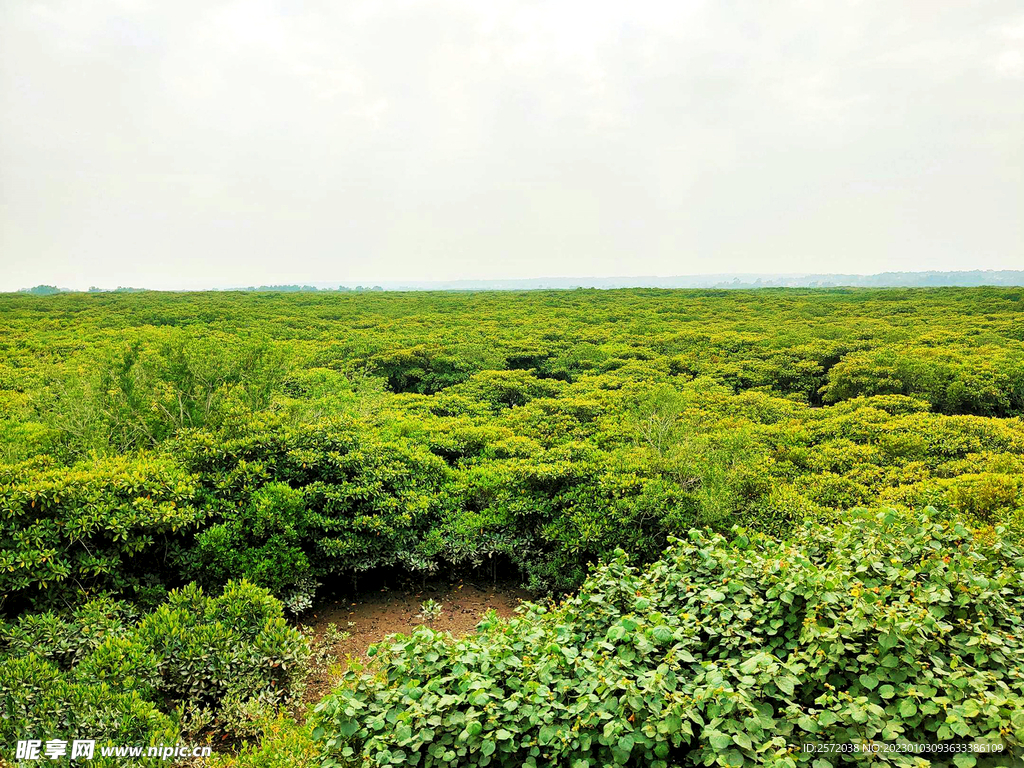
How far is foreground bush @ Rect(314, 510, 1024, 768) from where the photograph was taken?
107 inches

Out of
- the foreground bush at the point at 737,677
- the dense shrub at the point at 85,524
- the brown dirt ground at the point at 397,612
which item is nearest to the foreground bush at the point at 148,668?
the dense shrub at the point at 85,524

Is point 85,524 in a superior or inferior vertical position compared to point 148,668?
superior

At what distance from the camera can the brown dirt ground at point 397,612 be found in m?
6.00

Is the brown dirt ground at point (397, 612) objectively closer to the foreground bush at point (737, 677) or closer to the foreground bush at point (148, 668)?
the foreground bush at point (148, 668)

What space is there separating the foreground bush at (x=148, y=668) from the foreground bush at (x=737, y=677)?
159 cm

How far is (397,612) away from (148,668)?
2850 mm

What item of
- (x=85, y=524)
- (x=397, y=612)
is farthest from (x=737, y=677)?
(x=85, y=524)

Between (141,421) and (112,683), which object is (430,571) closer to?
(112,683)

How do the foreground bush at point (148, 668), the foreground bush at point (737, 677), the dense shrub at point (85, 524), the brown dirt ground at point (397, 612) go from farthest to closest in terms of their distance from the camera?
the brown dirt ground at point (397, 612)
the dense shrub at point (85, 524)
the foreground bush at point (148, 668)
the foreground bush at point (737, 677)

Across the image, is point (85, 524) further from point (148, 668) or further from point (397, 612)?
point (397, 612)

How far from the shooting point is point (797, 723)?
9.02 ft

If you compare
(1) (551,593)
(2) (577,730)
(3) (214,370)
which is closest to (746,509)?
(1) (551,593)

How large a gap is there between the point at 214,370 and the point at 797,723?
8535 millimetres

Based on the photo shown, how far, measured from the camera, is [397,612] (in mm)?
6523
